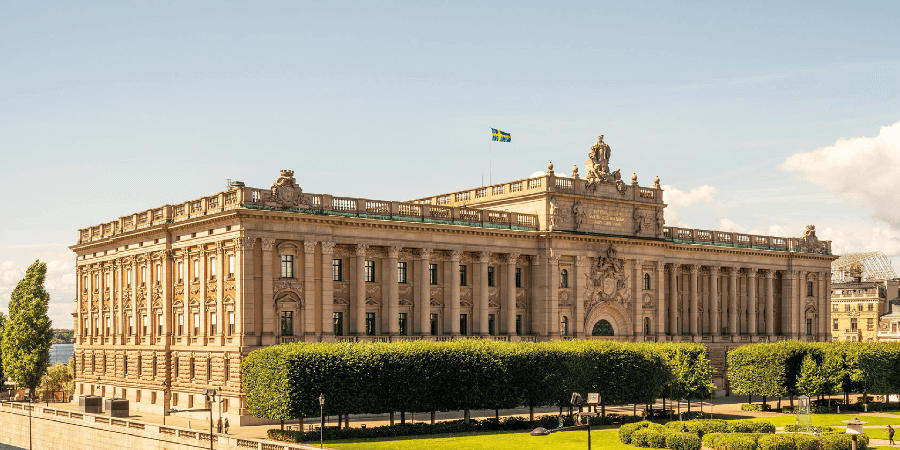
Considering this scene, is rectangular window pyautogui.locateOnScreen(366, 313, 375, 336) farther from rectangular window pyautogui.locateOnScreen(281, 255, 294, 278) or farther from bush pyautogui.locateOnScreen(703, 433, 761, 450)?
bush pyautogui.locateOnScreen(703, 433, 761, 450)

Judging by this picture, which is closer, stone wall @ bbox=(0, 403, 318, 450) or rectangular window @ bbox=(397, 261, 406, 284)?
stone wall @ bbox=(0, 403, 318, 450)

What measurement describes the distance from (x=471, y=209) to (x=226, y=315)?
89.2 ft

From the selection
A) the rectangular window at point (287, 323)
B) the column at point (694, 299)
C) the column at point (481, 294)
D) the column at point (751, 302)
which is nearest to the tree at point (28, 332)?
the rectangular window at point (287, 323)

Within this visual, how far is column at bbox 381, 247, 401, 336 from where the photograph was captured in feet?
300

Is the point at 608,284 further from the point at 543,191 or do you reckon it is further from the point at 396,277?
the point at 396,277

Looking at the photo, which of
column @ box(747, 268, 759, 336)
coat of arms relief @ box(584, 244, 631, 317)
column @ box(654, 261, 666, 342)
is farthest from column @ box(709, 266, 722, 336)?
coat of arms relief @ box(584, 244, 631, 317)

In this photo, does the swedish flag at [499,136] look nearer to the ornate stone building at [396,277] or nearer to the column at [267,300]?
the ornate stone building at [396,277]

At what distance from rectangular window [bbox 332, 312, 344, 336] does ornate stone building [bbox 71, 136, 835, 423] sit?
0.10 m

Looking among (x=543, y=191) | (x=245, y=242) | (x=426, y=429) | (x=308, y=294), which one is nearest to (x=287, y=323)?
(x=308, y=294)

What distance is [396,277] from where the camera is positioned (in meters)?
92.1

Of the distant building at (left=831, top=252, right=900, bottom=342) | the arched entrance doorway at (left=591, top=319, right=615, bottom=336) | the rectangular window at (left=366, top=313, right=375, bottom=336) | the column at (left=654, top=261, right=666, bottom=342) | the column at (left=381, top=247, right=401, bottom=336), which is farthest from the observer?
the distant building at (left=831, top=252, right=900, bottom=342)

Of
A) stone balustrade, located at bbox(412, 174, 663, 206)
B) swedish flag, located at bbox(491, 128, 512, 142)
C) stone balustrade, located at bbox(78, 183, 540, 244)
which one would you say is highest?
swedish flag, located at bbox(491, 128, 512, 142)

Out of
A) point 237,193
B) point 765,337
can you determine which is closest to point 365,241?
point 237,193

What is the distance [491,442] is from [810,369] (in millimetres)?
43539
